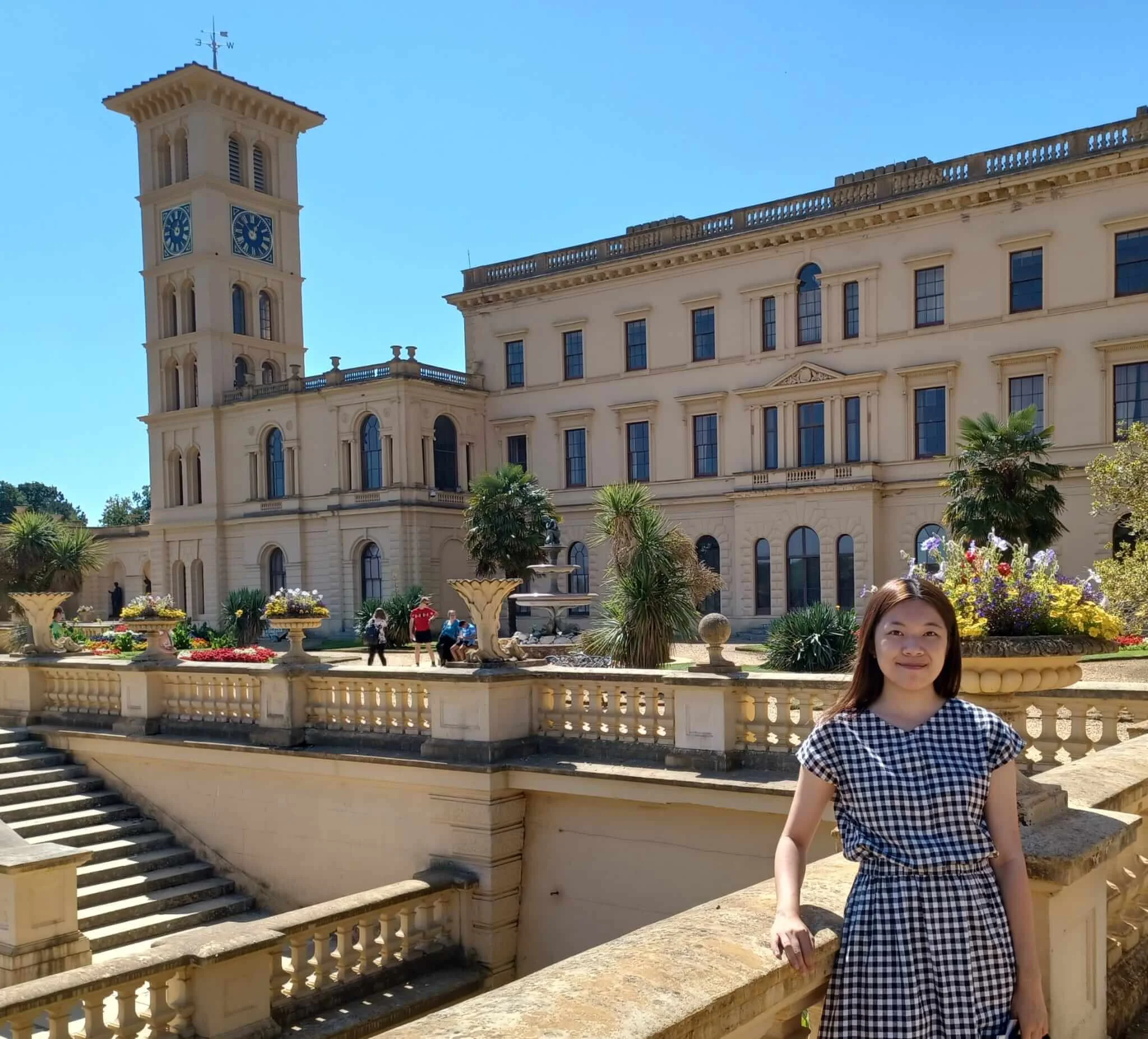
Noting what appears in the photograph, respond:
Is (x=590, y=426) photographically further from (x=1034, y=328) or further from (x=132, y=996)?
(x=132, y=996)

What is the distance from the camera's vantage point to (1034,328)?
103 ft

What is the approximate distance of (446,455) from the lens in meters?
42.2

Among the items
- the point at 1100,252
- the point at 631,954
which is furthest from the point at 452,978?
the point at 1100,252

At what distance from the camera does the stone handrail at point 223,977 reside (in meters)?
6.49

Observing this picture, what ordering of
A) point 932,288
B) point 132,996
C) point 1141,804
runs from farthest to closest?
point 932,288
point 132,996
point 1141,804

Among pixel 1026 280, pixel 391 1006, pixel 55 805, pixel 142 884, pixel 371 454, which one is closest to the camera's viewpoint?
pixel 391 1006

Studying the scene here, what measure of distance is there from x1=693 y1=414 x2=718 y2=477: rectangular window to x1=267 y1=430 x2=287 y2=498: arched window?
17605 mm

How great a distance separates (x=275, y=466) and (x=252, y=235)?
36.3 feet

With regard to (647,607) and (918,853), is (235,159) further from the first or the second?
(918,853)

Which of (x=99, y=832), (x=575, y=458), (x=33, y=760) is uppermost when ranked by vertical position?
(x=575, y=458)

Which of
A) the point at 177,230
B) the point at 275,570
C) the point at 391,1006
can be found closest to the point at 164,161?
the point at 177,230

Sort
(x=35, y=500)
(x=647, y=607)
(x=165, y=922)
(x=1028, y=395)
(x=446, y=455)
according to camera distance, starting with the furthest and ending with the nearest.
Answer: (x=35, y=500) < (x=446, y=455) < (x=1028, y=395) < (x=647, y=607) < (x=165, y=922)

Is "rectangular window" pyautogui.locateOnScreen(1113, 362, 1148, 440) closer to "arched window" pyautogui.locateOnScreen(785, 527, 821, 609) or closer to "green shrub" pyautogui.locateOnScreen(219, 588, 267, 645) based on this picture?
"arched window" pyautogui.locateOnScreen(785, 527, 821, 609)

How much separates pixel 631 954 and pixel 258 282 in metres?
48.6
